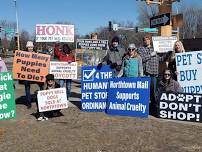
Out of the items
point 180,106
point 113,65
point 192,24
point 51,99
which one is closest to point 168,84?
point 180,106

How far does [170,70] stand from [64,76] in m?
3.51

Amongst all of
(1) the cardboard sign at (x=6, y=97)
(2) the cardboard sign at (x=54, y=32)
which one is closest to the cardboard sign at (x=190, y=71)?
(1) the cardboard sign at (x=6, y=97)

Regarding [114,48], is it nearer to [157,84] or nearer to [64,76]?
[157,84]

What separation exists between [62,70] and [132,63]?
10.3 ft

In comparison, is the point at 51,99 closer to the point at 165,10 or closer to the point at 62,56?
the point at 62,56

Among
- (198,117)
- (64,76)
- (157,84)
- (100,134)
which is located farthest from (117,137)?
(64,76)

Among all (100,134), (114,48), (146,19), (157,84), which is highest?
(146,19)

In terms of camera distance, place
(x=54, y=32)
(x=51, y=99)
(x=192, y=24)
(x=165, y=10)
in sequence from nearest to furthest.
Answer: (x=51, y=99)
(x=54, y=32)
(x=165, y=10)
(x=192, y=24)

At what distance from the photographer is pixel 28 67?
11.9m

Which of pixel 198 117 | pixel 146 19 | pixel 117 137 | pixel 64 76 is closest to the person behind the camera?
pixel 117 137

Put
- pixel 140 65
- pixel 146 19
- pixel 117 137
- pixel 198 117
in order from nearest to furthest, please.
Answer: pixel 117 137, pixel 198 117, pixel 140 65, pixel 146 19

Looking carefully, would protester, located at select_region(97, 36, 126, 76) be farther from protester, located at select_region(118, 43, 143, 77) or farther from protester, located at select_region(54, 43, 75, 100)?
protester, located at select_region(54, 43, 75, 100)

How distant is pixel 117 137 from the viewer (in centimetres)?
835

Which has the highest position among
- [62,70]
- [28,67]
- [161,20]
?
[161,20]
